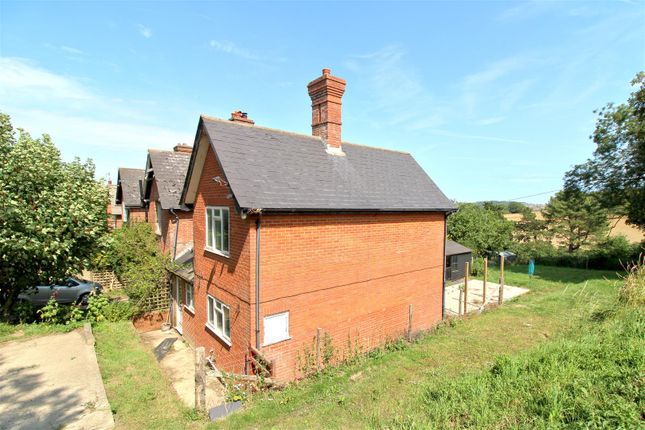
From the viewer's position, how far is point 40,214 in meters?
10.7

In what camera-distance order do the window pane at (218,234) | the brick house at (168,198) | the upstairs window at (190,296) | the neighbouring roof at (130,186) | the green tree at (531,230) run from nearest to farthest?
the window pane at (218,234), the upstairs window at (190,296), the brick house at (168,198), the neighbouring roof at (130,186), the green tree at (531,230)

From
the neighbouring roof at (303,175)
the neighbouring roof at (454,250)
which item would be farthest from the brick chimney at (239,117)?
the neighbouring roof at (454,250)

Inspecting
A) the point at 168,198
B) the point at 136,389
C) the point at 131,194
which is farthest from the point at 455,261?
the point at 131,194

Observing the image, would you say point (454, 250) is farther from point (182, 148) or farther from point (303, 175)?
point (182, 148)

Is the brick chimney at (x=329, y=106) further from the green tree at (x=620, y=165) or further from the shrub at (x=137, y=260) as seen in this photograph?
the green tree at (x=620, y=165)

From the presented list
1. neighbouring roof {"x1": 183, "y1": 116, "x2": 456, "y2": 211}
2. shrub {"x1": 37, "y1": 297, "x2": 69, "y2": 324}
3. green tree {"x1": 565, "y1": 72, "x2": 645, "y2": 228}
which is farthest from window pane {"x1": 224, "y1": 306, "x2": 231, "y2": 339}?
green tree {"x1": 565, "y1": 72, "x2": 645, "y2": 228}

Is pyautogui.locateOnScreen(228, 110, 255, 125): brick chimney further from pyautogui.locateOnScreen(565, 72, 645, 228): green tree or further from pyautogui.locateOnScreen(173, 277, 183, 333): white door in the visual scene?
pyautogui.locateOnScreen(565, 72, 645, 228): green tree

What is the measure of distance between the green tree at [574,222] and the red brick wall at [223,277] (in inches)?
1778

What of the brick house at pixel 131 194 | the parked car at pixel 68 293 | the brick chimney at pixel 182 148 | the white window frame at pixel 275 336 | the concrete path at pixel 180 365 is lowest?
the concrete path at pixel 180 365

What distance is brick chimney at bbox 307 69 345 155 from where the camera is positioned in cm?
1285

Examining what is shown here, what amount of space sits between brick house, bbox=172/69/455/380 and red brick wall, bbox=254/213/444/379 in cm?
4

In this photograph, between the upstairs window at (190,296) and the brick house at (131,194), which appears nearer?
the upstairs window at (190,296)

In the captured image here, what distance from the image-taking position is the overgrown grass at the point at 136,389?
6.85m

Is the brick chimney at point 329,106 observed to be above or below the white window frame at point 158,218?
above
